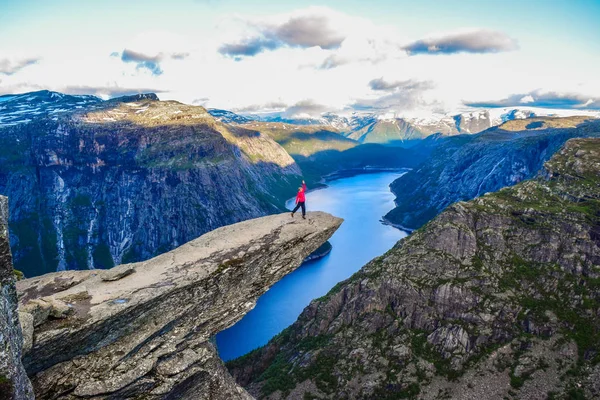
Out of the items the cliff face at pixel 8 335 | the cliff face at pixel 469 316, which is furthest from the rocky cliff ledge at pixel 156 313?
the cliff face at pixel 469 316

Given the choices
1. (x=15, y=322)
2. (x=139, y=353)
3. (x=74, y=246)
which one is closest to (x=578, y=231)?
(x=139, y=353)

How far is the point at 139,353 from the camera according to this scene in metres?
25.7

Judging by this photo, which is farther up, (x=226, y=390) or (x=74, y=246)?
(x=226, y=390)

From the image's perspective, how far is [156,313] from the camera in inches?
1014

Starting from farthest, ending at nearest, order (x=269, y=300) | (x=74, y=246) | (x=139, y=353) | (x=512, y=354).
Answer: (x=74, y=246)
(x=269, y=300)
(x=512, y=354)
(x=139, y=353)

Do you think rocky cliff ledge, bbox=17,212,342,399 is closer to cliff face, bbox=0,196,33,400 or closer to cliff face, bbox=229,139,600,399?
cliff face, bbox=0,196,33,400

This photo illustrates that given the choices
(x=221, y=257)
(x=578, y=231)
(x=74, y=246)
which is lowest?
(x=74, y=246)

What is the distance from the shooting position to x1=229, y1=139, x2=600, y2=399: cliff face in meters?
71.2

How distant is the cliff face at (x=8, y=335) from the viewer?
595 inches

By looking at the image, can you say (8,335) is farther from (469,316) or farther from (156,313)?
(469,316)

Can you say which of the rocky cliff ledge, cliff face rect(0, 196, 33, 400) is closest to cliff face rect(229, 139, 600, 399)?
the rocky cliff ledge

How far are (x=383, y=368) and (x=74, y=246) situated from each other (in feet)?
594

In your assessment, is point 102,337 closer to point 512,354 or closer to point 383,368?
point 383,368

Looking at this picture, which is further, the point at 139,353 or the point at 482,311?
the point at 482,311
